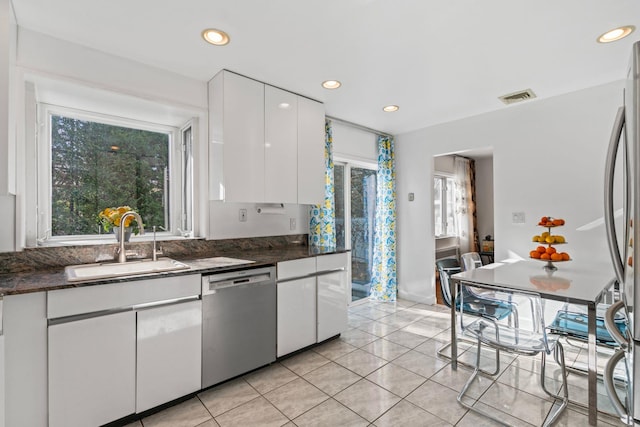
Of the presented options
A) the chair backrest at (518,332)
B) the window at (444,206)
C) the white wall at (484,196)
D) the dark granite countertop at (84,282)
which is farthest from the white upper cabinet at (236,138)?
the white wall at (484,196)

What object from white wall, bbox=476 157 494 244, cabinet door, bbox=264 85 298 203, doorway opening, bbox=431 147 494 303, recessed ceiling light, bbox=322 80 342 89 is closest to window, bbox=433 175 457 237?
doorway opening, bbox=431 147 494 303

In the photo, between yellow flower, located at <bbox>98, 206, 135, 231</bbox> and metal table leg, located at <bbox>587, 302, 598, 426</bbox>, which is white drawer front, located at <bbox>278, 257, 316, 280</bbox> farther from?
metal table leg, located at <bbox>587, 302, 598, 426</bbox>

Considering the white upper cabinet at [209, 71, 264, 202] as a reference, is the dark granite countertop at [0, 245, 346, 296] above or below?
below

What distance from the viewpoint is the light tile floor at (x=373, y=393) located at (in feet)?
6.04

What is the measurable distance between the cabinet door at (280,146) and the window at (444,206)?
3619mm

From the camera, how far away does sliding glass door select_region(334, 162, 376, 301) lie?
4008mm

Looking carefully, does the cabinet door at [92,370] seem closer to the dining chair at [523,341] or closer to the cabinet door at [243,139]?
the cabinet door at [243,139]

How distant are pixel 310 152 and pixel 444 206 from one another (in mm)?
3748

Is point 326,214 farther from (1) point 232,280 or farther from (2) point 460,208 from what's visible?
(2) point 460,208

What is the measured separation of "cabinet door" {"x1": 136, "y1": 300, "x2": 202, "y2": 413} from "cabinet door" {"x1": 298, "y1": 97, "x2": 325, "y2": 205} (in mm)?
1497

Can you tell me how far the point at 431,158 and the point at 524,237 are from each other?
1493mm

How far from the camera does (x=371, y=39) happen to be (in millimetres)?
2053

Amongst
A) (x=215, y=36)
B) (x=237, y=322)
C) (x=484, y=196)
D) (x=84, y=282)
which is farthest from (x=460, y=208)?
(x=84, y=282)

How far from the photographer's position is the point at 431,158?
13.5 ft
